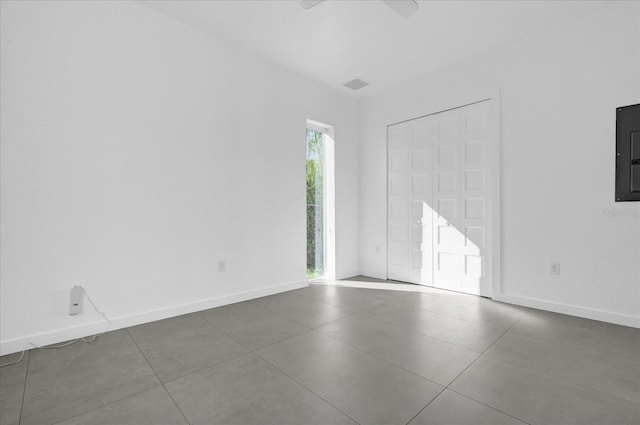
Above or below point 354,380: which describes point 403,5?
above

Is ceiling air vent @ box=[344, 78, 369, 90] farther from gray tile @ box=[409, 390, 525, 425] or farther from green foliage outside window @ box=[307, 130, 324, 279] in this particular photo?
gray tile @ box=[409, 390, 525, 425]

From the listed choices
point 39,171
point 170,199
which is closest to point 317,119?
point 170,199

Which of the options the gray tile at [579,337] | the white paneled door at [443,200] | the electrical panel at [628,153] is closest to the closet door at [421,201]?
the white paneled door at [443,200]

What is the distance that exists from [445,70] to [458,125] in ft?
2.56

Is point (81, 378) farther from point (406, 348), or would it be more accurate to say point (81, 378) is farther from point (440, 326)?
point (440, 326)

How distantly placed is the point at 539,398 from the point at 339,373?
113 centimetres

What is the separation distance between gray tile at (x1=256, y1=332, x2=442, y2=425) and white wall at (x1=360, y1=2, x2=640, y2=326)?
2290 millimetres

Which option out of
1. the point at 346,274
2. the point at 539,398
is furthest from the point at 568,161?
the point at 346,274

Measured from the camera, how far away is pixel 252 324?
286 cm

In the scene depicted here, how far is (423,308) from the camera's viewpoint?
130 inches

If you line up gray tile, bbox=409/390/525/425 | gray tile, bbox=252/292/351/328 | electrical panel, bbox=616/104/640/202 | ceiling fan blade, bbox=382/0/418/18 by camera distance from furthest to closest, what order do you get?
gray tile, bbox=252/292/351/328 → electrical panel, bbox=616/104/640/202 → ceiling fan blade, bbox=382/0/418/18 → gray tile, bbox=409/390/525/425

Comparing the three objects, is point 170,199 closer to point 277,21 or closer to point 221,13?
point 221,13

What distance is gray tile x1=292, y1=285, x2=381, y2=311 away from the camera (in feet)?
11.3

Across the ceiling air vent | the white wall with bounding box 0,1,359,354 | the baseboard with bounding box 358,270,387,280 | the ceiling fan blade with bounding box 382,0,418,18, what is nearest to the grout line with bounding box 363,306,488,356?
the white wall with bounding box 0,1,359,354
